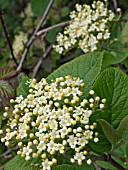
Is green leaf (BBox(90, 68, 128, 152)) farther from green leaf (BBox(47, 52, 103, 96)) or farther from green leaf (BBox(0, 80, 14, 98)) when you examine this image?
green leaf (BBox(0, 80, 14, 98))

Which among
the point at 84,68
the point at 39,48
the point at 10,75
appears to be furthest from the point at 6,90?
the point at 39,48

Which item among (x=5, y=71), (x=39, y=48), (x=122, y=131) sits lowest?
(x=39, y=48)

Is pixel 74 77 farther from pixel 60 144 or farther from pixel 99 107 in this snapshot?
pixel 60 144

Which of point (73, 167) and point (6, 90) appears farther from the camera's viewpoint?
point (6, 90)

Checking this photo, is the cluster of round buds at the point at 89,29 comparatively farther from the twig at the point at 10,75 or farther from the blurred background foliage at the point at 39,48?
the twig at the point at 10,75

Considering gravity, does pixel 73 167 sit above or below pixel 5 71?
below

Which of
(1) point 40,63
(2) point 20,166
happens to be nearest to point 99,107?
(2) point 20,166

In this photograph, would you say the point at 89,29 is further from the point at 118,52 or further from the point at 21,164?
the point at 21,164
